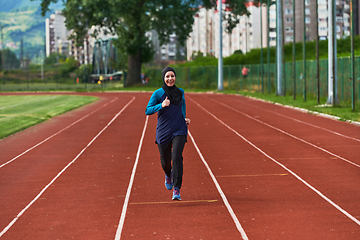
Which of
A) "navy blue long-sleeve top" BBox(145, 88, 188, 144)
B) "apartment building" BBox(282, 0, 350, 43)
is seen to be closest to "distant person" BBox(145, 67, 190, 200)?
"navy blue long-sleeve top" BBox(145, 88, 188, 144)

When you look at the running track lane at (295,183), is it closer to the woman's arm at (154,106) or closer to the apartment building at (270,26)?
the woman's arm at (154,106)

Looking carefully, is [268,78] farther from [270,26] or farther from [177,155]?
[270,26]

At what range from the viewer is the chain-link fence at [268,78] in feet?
91.3

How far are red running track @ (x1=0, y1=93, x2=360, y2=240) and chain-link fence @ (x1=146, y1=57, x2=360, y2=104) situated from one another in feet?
37.4

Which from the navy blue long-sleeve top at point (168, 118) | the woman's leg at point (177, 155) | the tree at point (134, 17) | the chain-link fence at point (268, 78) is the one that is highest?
the tree at point (134, 17)

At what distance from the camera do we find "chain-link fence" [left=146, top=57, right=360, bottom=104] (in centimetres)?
2783

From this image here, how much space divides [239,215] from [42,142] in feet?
30.2

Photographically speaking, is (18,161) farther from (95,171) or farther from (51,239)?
(51,239)

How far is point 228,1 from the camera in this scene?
56.0m

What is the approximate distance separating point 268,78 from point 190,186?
110ft

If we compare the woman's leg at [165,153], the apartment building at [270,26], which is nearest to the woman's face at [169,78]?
the woman's leg at [165,153]

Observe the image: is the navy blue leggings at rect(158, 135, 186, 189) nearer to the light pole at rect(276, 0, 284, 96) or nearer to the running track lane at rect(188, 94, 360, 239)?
the running track lane at rect(188, 94, 360, 239)

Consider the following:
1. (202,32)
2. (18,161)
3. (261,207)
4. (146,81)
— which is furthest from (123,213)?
(202,32)

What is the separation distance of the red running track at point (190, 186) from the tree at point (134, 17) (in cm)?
3554
